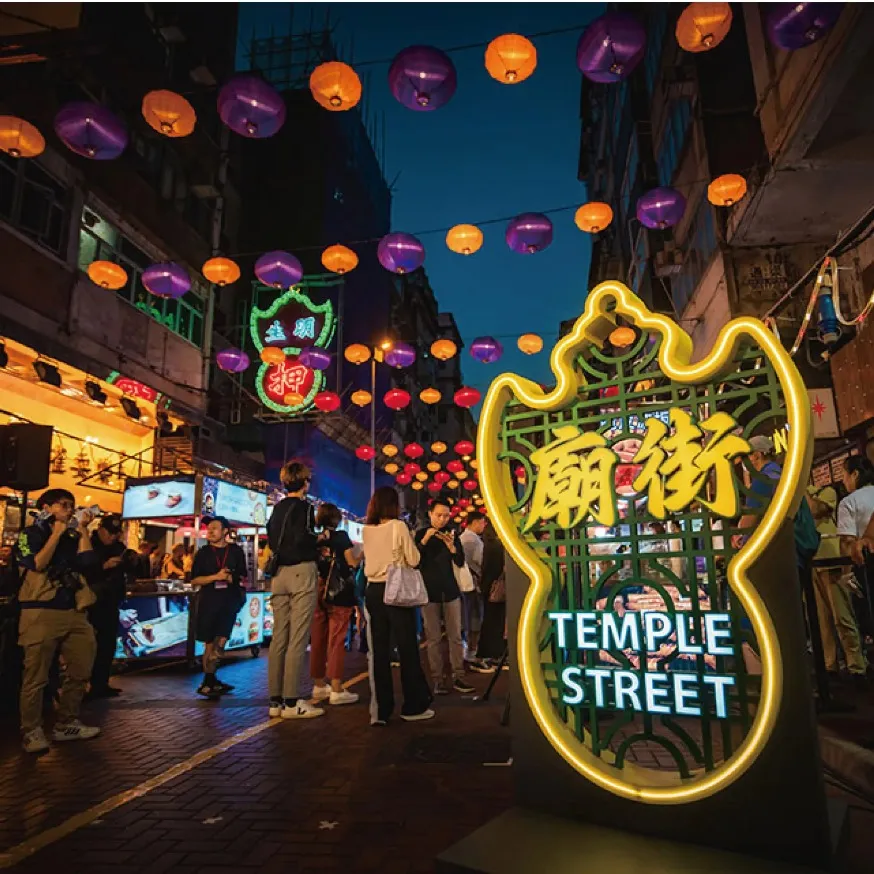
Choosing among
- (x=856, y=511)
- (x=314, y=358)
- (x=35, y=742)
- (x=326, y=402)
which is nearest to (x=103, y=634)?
(x=35, y=742)

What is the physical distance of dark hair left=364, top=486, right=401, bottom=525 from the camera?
6125 mm

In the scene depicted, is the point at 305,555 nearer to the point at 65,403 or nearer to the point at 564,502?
the point at 564,502

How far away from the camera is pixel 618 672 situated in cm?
312

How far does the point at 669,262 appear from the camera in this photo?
17.0 meters

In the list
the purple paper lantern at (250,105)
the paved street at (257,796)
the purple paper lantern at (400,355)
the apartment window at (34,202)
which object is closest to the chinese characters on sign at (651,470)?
the paved street at (257,796)

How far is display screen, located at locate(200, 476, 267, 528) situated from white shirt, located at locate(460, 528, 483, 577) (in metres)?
4.67

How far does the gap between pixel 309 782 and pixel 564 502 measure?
96.3 inches

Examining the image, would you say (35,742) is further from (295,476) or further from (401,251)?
(401,251)

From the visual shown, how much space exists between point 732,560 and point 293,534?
420cm

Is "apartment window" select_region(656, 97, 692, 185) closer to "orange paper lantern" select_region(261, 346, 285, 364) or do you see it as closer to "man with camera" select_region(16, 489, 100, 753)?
"orange paper lantern" select_region(261, 346, 285, 364)

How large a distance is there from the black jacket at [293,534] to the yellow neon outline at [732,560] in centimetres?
294

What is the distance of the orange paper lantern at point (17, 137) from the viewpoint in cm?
771

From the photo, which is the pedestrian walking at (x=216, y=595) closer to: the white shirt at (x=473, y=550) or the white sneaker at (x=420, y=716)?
the white sneaker at (x=420, y=716)

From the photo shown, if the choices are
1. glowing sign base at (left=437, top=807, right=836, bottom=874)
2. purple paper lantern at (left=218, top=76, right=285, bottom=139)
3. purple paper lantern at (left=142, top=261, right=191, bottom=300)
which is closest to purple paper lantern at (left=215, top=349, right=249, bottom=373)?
purple paper lantern at (left=142, top=261, right=191, bottom=300)
